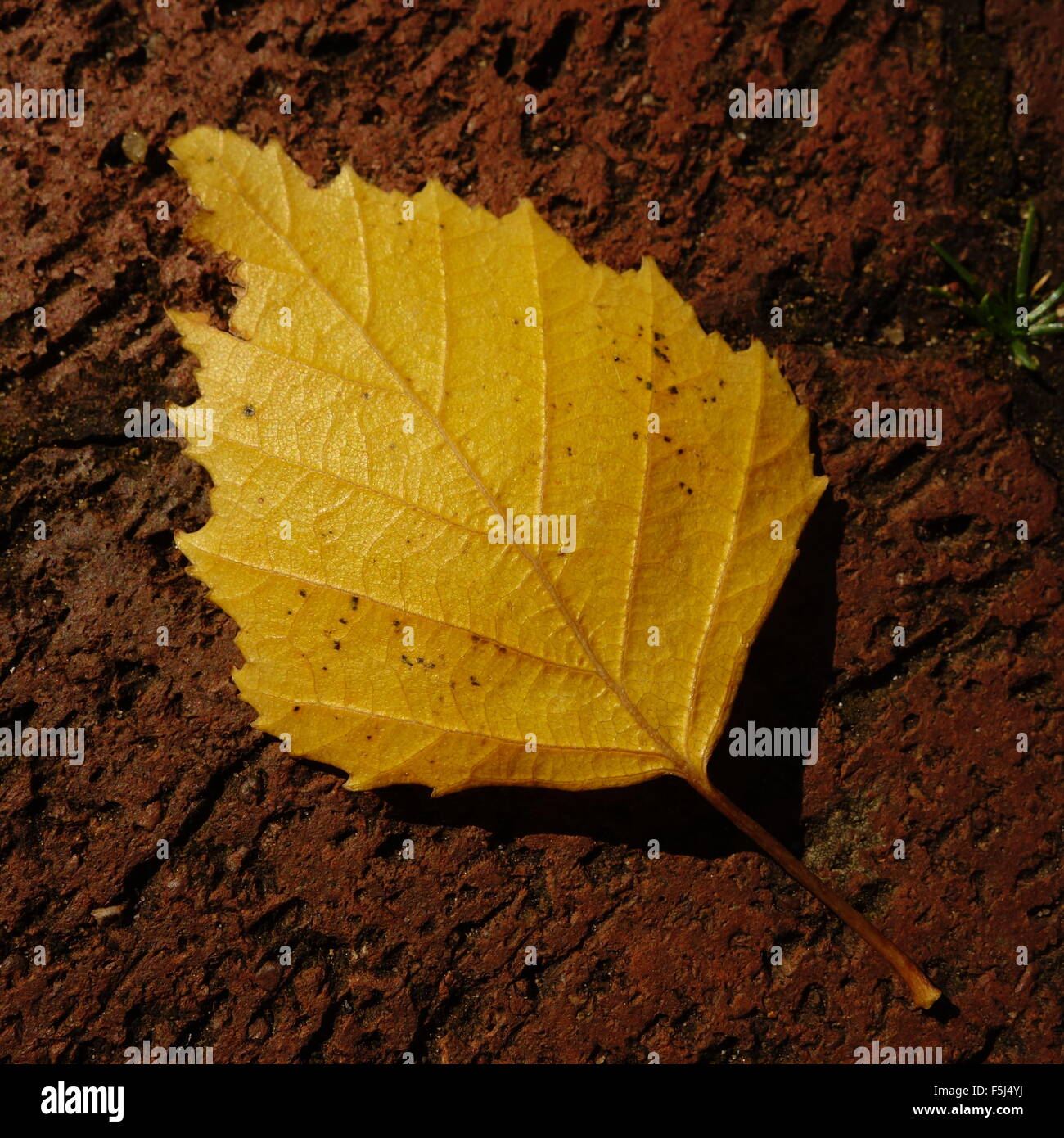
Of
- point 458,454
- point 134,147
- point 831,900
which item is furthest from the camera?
point 134,147

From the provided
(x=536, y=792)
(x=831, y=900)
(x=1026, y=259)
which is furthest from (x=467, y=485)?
(x=1026, y=259)

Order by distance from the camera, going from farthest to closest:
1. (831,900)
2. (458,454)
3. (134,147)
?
(134,147)
(831,900)
(458,454)

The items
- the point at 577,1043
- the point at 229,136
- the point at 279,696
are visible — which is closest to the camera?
the point at 229,136

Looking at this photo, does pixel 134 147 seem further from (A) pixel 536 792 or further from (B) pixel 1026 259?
(B) pixel 1026 259

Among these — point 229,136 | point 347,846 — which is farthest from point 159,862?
point 229,136

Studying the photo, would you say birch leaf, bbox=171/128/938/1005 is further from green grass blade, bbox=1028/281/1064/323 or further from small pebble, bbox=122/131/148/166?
green grass blade, bbox=1028/281/1064/323

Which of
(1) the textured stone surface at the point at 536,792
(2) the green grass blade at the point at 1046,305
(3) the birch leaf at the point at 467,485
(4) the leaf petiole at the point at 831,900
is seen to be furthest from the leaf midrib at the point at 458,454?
(2) the green grass blade at the point at 1046,305
